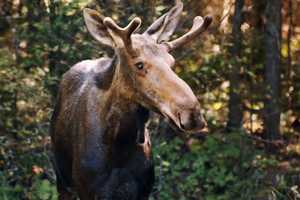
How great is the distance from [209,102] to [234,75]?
1.74ft

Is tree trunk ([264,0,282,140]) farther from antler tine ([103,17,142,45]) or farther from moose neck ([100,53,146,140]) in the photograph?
antler tine ([103,17,142,45])

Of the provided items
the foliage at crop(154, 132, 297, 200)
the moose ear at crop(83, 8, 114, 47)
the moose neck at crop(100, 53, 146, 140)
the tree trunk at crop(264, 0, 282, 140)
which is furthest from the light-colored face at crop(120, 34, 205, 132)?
the tree trunk at crop(264, 0, 282, 140)

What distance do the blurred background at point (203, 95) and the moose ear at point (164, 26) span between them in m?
2.50

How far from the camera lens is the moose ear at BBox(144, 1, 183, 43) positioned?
7116mm

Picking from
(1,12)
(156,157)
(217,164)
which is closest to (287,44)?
(217,164)

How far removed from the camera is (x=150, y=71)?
6.41 meters

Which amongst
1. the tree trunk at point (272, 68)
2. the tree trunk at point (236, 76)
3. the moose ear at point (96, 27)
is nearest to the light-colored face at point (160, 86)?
the moose ear at point (96, 27)

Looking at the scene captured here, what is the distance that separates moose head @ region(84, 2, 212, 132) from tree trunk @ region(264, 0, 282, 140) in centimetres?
477

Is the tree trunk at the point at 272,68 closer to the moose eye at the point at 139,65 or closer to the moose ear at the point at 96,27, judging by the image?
the moose ear at the point at 96,27

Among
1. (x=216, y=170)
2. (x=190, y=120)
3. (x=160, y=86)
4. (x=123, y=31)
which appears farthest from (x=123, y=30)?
(x=216, y=170)

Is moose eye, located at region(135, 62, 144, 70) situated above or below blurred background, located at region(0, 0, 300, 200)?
above

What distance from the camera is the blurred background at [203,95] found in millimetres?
10836

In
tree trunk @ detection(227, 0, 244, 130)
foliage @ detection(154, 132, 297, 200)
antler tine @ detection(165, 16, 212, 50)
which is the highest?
antler tine @ detection(165, 16, 212, 50)

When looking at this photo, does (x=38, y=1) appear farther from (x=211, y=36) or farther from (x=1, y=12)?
(x=211, y=36)
